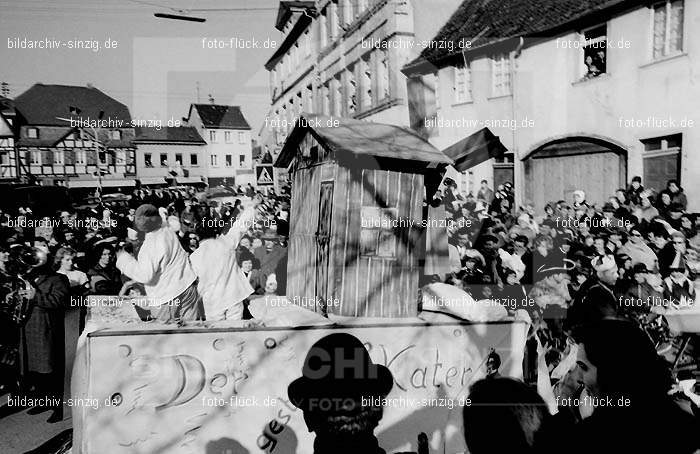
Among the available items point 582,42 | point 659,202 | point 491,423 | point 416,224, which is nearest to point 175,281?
point 416,224

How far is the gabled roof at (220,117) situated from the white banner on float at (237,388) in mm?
62302

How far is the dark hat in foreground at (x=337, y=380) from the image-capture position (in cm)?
216

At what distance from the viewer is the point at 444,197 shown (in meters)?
12.2

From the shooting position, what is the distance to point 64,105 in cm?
6328

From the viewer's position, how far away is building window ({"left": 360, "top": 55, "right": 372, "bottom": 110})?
23.8 m

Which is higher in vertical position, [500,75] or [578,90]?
[500,75]

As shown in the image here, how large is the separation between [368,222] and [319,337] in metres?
1.42

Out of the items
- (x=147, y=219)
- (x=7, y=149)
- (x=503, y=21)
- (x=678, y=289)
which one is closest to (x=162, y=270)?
(x=147, y=219)

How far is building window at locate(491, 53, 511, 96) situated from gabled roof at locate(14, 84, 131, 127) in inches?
2096

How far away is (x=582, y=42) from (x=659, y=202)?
18.5 feet

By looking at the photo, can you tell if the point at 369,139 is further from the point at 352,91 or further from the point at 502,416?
the point at 352,91

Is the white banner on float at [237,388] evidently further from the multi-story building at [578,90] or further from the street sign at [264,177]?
the street sign at [264,177]

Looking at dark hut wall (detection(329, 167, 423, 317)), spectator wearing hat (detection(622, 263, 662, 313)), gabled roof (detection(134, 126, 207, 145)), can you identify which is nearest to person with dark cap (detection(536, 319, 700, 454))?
dark hut wall (detection(329, 167, 423, 317))

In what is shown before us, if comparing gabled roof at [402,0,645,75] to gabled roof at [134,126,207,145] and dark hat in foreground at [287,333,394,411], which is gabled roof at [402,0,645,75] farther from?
gabled roof at [134,126,207,145]
